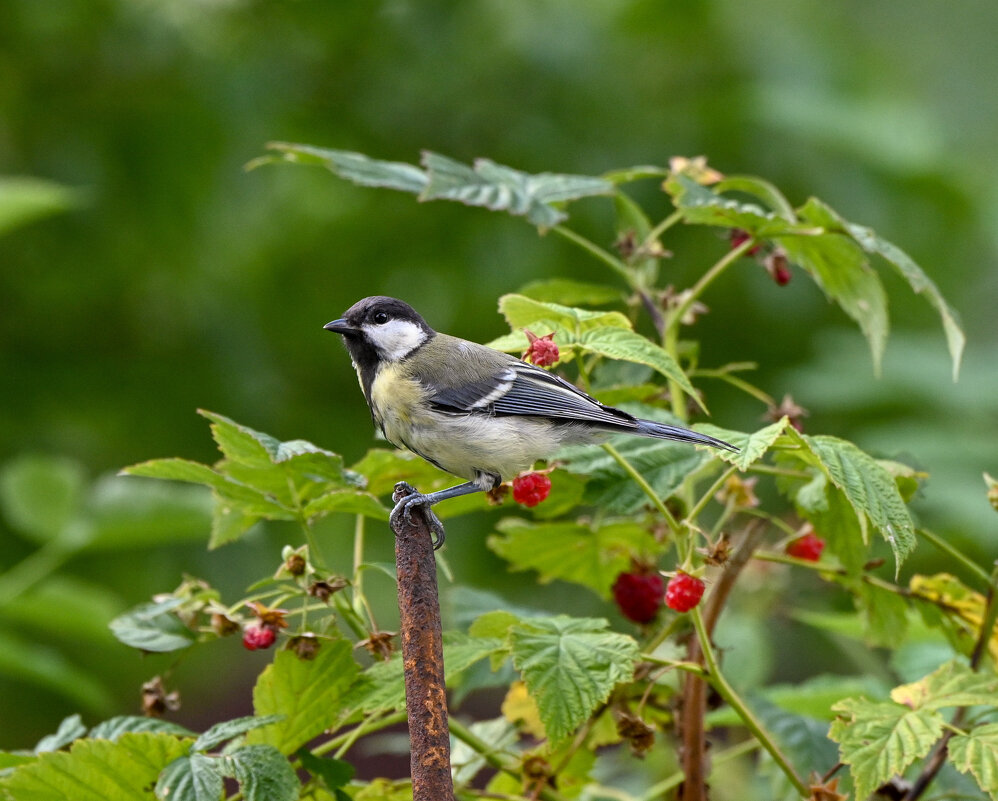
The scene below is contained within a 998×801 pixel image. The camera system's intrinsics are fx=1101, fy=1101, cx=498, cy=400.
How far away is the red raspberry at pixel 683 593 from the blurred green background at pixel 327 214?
237cm

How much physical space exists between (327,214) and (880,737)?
120 inches

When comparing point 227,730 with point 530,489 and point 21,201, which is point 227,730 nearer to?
point 530,489

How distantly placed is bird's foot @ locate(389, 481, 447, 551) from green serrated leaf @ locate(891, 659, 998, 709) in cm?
58

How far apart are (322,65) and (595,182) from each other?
262 centimetres

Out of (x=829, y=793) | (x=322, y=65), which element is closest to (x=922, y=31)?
(x=322, y=65)

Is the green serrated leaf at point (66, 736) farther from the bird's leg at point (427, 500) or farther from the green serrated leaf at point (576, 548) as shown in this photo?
the green serrated leaf at point (576, 548)

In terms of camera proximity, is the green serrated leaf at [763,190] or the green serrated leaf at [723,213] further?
the green serrated leaf at [763,190]

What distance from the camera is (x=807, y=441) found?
1.17 m

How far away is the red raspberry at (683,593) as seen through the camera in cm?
120

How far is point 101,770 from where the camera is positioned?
1154mm

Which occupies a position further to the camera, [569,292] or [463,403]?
[463,403]

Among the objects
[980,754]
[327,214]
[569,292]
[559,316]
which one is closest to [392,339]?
[569,292]

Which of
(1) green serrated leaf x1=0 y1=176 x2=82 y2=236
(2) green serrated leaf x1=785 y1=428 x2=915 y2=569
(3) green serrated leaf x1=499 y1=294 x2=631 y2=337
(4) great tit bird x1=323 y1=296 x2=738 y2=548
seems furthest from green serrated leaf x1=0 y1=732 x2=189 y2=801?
(1) green serrated leaf x1=0 y1=176 x2=82 y2=236

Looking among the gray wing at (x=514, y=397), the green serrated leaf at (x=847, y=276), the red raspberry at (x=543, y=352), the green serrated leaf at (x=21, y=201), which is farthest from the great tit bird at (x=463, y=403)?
the green serrated leaf at (x=21, y=201)
